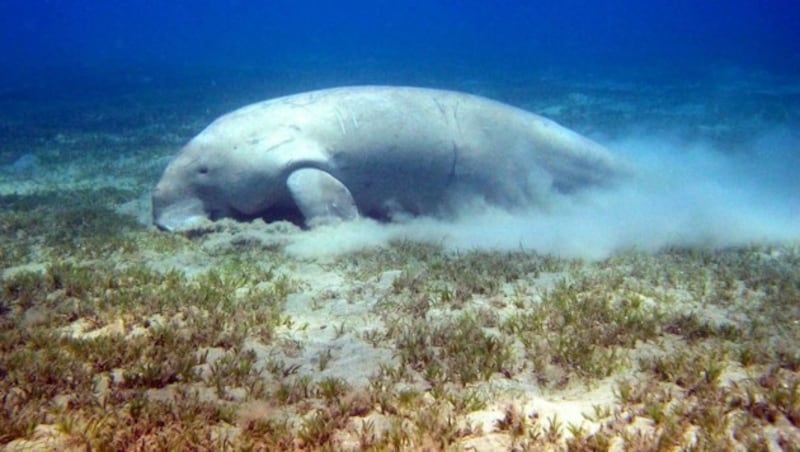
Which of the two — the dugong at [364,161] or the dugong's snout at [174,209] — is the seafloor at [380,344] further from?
the dugong at [364,161]

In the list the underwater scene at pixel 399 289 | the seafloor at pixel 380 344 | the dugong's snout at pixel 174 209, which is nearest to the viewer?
the seafloor at pixel 380 344

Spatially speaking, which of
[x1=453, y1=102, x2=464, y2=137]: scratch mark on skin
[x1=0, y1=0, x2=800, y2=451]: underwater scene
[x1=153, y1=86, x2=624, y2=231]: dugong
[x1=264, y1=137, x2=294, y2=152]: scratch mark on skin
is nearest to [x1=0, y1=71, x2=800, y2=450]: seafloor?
[x1=0, y1=0, x2=800, y2=451]: underwater scene

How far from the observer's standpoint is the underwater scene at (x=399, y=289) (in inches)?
132

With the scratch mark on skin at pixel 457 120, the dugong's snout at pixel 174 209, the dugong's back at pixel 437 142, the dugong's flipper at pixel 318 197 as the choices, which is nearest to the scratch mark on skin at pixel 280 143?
the dugong's back at pixel 437 142

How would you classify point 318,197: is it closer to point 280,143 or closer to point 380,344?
point 280,143

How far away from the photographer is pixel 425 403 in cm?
352

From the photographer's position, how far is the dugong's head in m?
7.24

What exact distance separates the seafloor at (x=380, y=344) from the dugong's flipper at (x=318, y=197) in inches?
14.3

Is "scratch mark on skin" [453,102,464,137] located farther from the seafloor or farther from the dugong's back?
the seafloor

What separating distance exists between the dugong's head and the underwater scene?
3 centimetres

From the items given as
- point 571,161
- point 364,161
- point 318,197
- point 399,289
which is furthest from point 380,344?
point 571,161

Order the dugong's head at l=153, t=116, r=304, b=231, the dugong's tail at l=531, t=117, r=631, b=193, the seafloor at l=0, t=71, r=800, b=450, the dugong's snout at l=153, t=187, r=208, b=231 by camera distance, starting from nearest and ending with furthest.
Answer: the seafloor at l=0, t=71, r=800, b=450 < the dugong's head at l=153, t=116, r=304, b=231 < the dugong's snout at l=153, t=187, r=208, b=231 < the dugong's tail at l=531, t=117, r=631, b=193

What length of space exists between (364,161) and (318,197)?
0.89 m

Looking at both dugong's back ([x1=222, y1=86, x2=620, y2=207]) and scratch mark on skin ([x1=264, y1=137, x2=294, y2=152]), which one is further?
dugong's back ([x1=222, y1=86, x2=620, y2=207])
